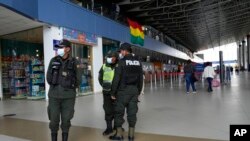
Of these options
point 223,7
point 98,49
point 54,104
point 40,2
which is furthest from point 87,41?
point 223,7

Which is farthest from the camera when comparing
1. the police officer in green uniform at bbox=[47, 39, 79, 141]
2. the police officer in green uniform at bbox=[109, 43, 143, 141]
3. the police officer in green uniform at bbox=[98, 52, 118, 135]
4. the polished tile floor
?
the police officer in green uniform at bbox=[98, 52, 118, 135]

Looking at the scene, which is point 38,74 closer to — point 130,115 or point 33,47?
point 33,47

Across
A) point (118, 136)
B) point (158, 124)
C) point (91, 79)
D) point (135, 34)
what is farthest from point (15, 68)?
point (118, 136)

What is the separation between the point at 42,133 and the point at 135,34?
15688 mm

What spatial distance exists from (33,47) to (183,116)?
9.67 metres

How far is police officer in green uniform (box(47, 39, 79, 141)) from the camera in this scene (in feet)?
14.1

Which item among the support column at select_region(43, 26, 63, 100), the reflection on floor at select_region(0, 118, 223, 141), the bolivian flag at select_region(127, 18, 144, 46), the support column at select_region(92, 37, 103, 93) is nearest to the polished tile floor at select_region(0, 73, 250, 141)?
the reflection on floor at select_region(0, 118, 223, 141)

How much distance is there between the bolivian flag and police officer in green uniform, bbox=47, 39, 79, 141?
1528 cm

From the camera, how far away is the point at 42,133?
17.8 feet

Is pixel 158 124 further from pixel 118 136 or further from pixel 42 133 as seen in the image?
pixel 42 133

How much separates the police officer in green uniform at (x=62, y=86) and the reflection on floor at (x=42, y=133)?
716mm

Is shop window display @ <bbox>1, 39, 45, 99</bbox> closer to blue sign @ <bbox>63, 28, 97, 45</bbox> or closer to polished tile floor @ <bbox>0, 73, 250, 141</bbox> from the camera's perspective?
blue sign @ <bbox>63, 28, 97, 45</bbox>

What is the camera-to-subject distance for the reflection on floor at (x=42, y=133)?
4850 mm

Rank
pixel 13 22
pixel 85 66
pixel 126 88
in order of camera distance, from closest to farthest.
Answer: pixel 126 88
pixel 13 22
pixel 85 66
